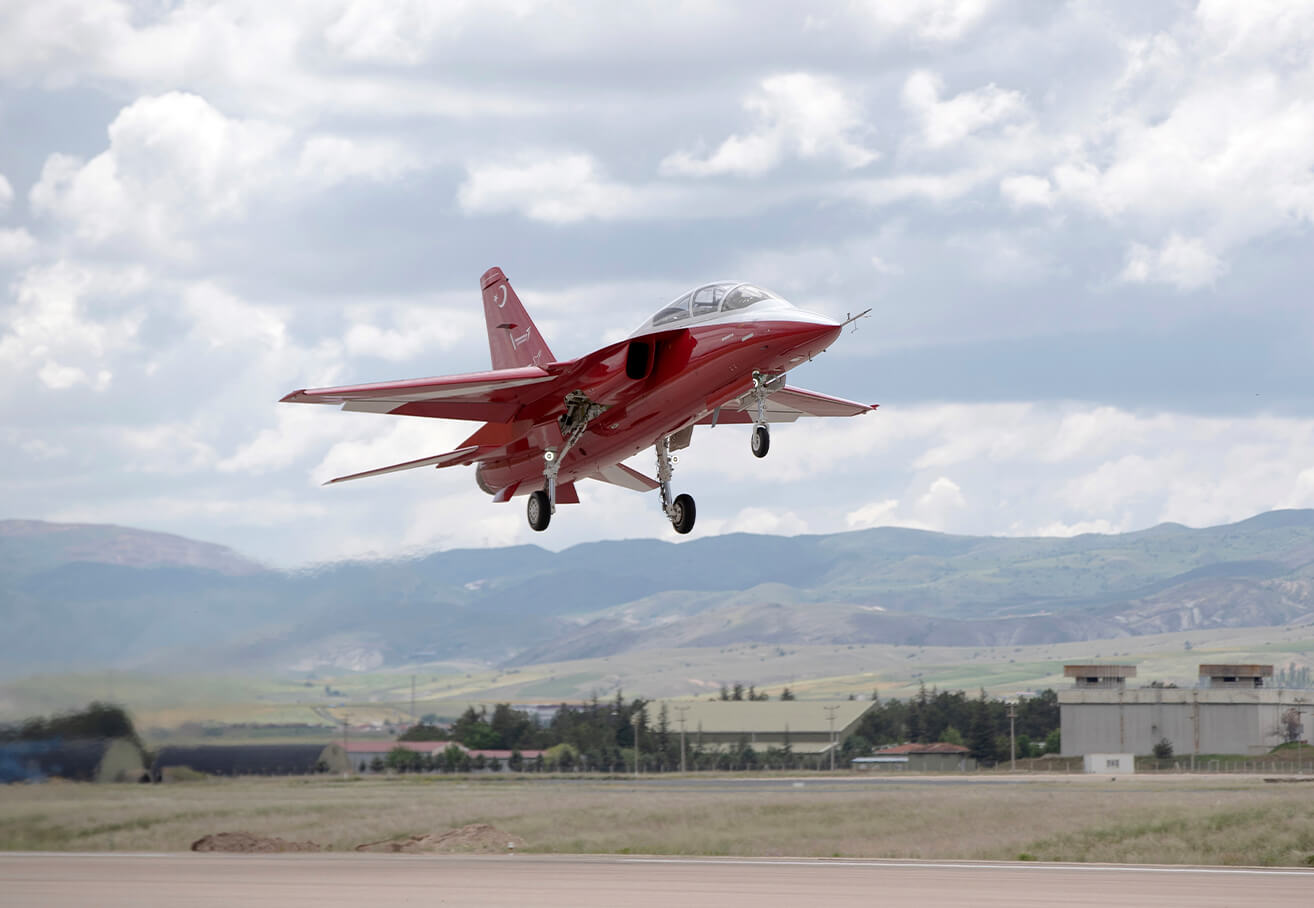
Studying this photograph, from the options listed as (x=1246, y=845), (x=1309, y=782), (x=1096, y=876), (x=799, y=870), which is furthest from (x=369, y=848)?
(x=1309, y=782)

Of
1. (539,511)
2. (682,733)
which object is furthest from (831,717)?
(539,511)

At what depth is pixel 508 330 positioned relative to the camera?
43938 mm

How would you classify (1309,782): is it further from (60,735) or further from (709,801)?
(60,735)

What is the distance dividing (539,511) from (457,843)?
24517 mm

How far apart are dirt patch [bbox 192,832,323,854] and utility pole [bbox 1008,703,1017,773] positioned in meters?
91.8

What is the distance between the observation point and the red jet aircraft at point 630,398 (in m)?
30.1

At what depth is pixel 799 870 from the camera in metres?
45.1

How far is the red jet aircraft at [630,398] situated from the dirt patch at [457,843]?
20.9 meters

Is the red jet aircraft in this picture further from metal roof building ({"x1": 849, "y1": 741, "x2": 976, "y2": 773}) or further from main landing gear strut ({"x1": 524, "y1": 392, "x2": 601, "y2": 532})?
metal roof building ({"x1": 849, "y1": 741, "x2": 976, "y2": 773})

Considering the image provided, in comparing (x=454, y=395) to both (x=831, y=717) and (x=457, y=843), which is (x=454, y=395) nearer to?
(x=457, y=843)

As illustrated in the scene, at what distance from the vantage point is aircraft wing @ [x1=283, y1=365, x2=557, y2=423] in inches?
1328

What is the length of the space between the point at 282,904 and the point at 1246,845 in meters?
34.2

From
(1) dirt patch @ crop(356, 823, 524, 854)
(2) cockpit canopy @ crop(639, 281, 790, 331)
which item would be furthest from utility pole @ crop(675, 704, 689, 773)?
(2) cockpit canopy @ crop(639, 281, 790, 331)

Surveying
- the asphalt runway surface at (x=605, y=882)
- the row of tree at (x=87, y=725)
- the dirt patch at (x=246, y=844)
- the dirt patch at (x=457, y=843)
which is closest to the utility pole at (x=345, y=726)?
the dirt patch at (x=457, y=843)
